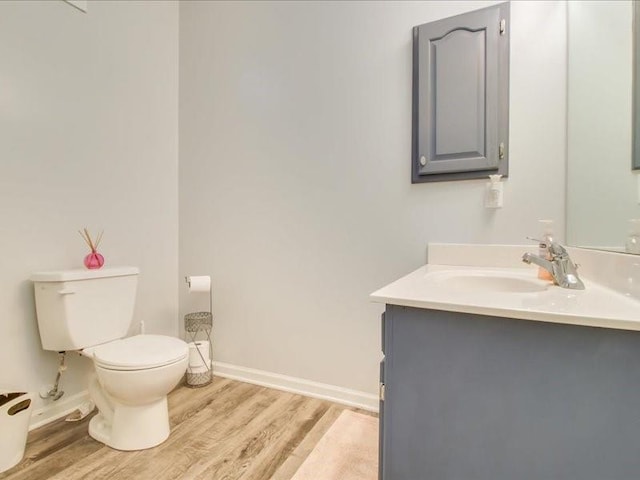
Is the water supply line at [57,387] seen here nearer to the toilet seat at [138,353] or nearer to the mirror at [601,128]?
the toilet seat at [138,353]

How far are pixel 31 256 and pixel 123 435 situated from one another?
3.00 ft

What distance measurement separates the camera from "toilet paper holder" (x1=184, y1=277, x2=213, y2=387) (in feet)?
6.37

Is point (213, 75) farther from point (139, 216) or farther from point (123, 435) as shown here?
point (123, 435)

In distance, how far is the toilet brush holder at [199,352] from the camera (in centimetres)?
195

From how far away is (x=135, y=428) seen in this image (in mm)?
1363

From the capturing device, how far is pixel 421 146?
5.06ft

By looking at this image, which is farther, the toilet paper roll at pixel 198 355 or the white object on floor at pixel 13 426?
the toilet paper roll at pixel 198 355

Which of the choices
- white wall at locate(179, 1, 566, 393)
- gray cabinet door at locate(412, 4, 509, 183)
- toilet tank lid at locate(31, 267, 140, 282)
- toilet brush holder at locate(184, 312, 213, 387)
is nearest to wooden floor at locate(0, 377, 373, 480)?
toilet brush holder at locate(184, 312, 213, 387)

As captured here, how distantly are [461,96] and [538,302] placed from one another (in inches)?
42.4

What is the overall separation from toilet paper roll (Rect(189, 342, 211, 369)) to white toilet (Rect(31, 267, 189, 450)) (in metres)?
0.44

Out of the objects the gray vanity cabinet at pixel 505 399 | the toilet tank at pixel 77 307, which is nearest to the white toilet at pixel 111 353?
the toilet tank at pixel 77 307

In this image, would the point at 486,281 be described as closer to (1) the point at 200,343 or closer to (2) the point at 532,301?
(2) the point at 532,301

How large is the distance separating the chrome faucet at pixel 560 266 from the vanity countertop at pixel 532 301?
3 centimetres

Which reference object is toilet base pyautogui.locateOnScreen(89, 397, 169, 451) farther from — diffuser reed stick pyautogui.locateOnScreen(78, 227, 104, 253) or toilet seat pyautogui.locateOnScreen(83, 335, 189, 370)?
diffuser reed stick pyautogui.locateOnScreen(78, 227, 104, 253)
